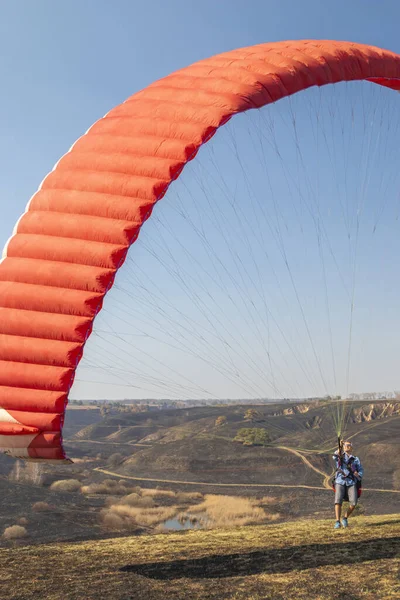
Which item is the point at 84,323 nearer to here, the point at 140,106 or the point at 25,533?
the point at 140,106

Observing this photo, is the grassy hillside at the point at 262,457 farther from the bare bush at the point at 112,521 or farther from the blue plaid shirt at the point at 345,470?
the blue plaid shirt at the point at 345,470

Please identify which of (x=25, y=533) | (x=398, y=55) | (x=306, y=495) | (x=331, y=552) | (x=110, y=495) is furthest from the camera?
(x=110, y=495)

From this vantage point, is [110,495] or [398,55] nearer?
[398,55]

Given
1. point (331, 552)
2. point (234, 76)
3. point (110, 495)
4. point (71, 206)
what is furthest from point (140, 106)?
point (110, 495)

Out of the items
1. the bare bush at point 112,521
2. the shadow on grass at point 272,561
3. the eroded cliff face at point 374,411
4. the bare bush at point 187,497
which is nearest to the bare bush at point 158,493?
the bare bush at point 187,497

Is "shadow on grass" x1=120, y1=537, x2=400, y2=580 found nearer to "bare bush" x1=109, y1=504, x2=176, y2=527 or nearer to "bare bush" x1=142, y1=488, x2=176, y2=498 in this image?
"bare bush" x1=109, y1=504, x2=176, y2=527

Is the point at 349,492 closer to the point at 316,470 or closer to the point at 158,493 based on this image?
the point at 158,493

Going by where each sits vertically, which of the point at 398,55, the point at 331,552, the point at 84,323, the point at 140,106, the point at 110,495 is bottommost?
the point at 110,495
